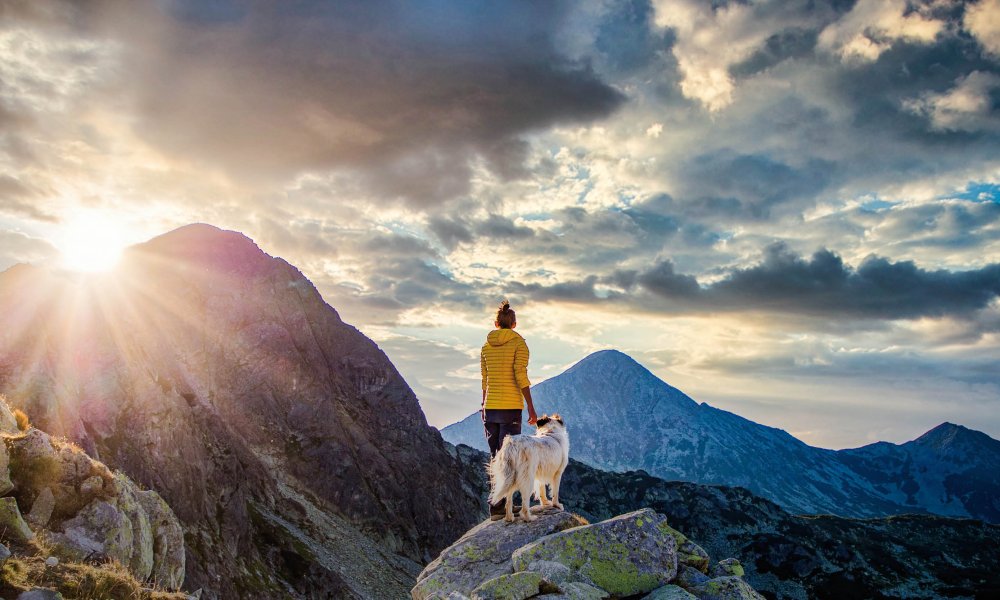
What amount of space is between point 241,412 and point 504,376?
126542 mm

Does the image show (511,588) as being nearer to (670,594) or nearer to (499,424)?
(670,594)

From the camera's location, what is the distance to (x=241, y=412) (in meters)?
131

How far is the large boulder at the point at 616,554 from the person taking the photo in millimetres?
14625

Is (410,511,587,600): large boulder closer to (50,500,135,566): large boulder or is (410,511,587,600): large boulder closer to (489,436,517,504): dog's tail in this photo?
(489,436,517,504): dog's tail

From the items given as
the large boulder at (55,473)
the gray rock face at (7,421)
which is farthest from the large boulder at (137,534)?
the gray rock face at (7,421)

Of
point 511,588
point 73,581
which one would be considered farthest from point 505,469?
point 73,581

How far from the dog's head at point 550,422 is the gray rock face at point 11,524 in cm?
1364

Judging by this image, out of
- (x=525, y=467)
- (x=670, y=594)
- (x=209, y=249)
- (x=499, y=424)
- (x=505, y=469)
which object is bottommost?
(x=670, y=594)

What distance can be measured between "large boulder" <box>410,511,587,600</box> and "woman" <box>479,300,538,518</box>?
136 centimetres

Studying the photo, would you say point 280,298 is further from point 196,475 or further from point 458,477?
point 196,475

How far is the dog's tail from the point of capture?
691 inches

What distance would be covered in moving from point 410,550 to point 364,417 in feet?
125

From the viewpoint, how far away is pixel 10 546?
1360cm

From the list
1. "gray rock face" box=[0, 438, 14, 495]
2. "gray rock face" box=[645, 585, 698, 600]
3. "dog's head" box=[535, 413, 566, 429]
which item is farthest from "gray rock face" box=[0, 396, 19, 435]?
"gray rock face" box=[645, 585, 698, 600]
